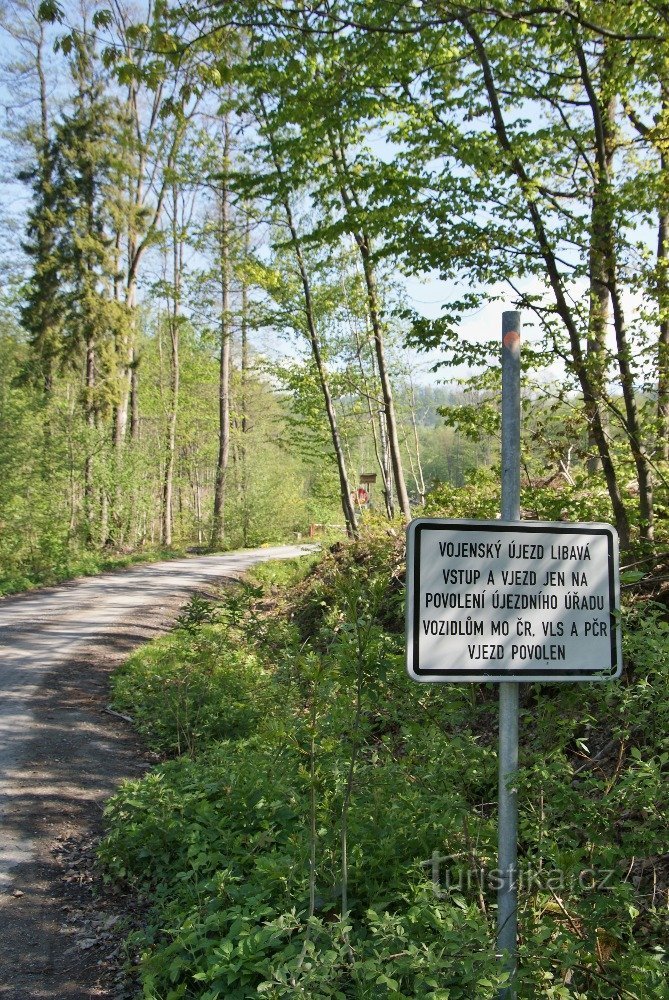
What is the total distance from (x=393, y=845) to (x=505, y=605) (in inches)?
68.5

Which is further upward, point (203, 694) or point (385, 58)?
point (385, 58)

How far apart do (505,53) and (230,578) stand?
13501 mm

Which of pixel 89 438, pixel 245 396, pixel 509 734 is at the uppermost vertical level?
pixel 245 396

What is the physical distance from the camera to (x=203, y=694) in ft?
24.6

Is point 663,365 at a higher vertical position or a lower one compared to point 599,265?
lower

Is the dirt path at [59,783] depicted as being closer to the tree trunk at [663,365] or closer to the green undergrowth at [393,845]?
the green undergrowth at [393,845]

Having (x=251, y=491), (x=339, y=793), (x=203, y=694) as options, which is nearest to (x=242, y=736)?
(x=203, y=694)

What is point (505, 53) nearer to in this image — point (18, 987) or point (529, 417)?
point (529, 417)

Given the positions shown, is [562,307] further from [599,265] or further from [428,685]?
[428,685]

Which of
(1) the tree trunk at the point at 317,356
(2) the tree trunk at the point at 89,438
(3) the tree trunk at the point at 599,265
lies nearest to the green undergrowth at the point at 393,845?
(3) the tree trunk at the point at 599,265

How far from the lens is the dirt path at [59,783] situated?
3689 mm

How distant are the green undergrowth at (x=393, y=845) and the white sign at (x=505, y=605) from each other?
1.22 ft

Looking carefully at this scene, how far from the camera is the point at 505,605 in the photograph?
218cm

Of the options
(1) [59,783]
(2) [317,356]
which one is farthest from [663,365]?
(2) [317,356]
